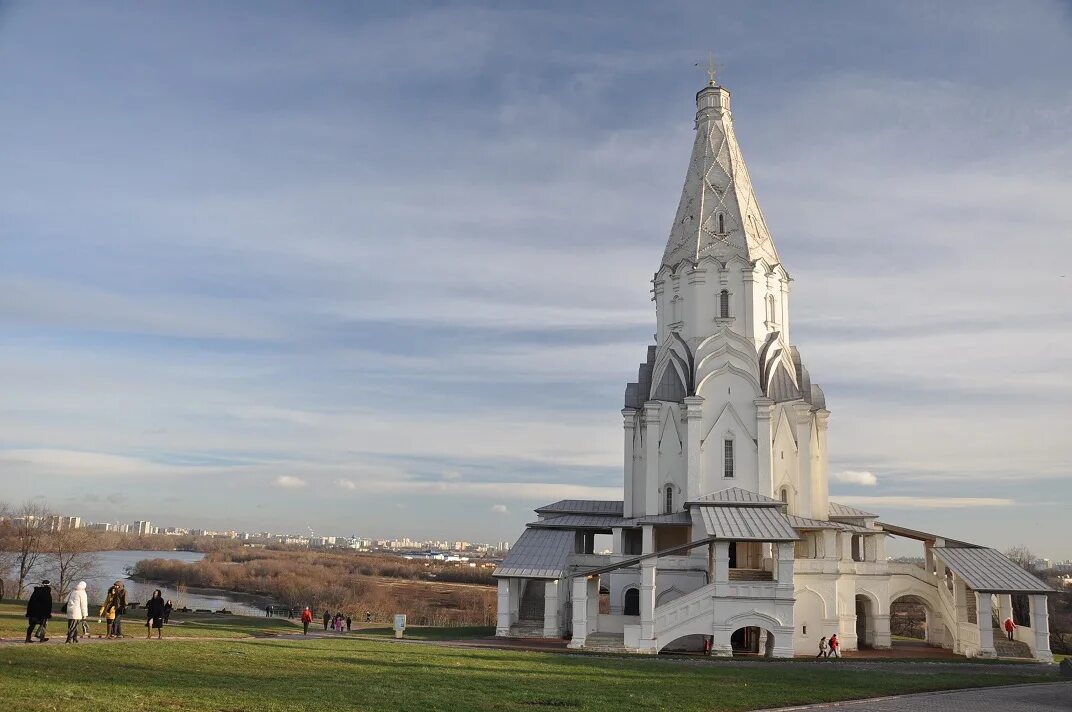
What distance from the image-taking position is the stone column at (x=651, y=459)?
34.5 meters

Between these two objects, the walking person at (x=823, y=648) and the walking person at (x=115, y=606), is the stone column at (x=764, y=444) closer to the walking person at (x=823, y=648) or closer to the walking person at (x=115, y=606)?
the walking person at (x=823, y=648)

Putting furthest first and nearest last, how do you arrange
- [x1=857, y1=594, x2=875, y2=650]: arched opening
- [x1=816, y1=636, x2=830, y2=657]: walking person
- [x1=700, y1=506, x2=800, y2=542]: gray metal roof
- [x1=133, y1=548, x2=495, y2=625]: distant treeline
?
[x1=133, y1=548, x2=495, y2=625]: distant treeline
[x1=857, y1=594, x2=875, y2=650]: arched opening
[x1=816, y1=636, x2=830, y2=657]: walking person
[x1=700, y1=506, x2=800, y2=542]: gray metal roof

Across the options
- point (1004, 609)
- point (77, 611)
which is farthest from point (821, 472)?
point (77, 611)

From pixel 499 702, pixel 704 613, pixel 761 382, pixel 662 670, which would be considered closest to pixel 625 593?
pixel 704 613

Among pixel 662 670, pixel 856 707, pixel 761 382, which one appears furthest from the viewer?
pixel 761 382

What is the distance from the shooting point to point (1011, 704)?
15883 millimetres

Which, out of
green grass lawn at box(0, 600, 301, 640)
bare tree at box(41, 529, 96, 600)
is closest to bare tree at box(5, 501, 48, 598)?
bare tree at box(41, 529, 96, 600)

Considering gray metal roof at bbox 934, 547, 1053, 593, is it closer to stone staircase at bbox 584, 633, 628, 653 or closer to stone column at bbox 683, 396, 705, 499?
stone column at bbox 683, 396, 705, 499

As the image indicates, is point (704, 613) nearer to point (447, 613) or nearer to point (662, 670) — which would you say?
point (662, 670)

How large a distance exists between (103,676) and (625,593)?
72.3 feet

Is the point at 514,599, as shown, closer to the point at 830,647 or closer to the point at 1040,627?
the point at 830,647

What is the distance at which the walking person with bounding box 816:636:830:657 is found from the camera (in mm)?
28219

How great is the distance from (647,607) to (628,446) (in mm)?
11364

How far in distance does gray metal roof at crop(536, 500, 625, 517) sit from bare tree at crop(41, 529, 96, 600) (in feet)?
88.8
